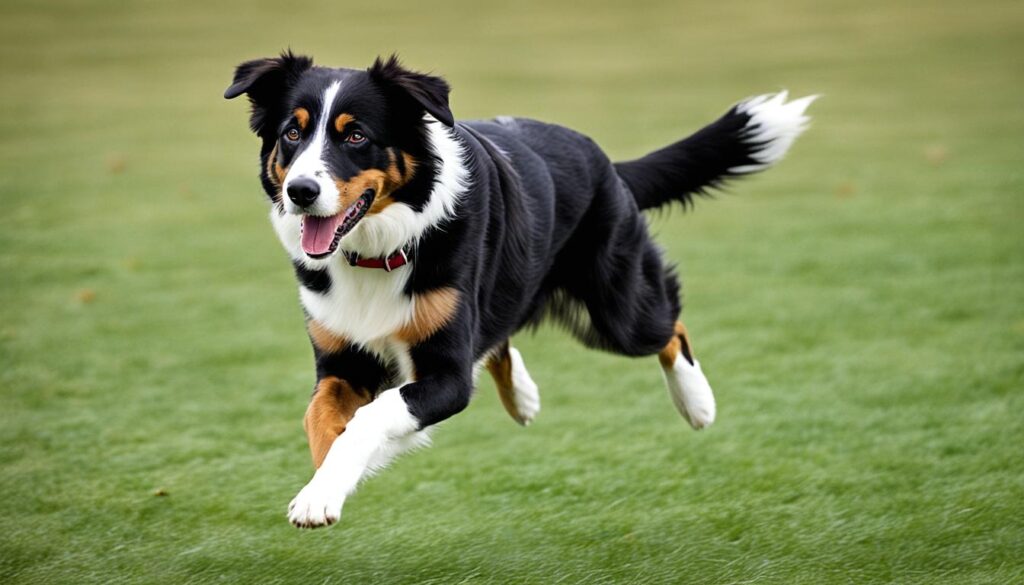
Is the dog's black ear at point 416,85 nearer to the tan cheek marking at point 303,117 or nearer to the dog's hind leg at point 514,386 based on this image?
the tan cheek marking at point 303,117

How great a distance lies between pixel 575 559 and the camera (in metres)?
4.54

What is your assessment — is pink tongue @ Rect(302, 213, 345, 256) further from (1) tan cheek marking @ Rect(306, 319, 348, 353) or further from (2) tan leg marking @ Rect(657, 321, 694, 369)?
(2) tan leg marking @ Rect(657, 321, 694, 369)

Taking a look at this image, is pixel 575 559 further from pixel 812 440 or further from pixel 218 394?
pixel 218 394

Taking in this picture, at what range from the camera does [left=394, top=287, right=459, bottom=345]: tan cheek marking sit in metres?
4.07

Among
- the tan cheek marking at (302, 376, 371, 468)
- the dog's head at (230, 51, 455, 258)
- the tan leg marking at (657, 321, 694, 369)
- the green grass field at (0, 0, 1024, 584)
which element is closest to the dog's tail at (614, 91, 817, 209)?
the green grass field at (0, 0, 1024, 584)

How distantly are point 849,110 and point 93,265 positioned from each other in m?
9.67

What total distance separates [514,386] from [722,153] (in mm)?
1397

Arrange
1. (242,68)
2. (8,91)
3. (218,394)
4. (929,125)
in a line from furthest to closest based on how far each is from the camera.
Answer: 1. (8,91)
2. (929,125)
3. (218,394)
4. (242,68)

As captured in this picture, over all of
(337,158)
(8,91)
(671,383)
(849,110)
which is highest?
(337,158)

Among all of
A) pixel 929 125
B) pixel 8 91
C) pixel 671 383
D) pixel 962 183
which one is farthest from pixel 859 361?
pixel 8 91

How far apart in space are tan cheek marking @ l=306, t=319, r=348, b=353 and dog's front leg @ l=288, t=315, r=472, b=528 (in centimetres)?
22

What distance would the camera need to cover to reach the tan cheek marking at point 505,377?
5410 mm

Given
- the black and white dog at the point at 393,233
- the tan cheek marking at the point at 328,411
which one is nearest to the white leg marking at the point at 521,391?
the black and white dog at the point at 393,233

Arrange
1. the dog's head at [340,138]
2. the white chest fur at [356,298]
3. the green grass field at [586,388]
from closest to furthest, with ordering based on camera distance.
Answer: the dog's head at [340,138], the white chest fur at [356,298], the green grass field at [586,388]
